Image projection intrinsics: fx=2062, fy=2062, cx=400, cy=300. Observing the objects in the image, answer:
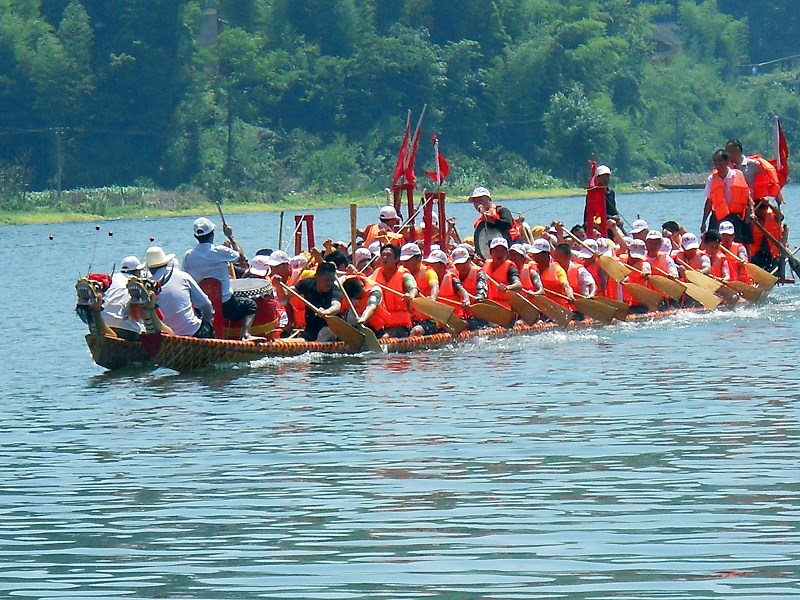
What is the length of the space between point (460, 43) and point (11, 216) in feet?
93.4

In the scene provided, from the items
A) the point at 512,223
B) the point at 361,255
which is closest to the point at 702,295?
the point at 512,223

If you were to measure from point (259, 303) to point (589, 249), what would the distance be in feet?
19.1

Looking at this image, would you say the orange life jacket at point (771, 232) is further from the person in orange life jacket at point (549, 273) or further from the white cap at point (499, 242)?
the white cap at point (499, 242)

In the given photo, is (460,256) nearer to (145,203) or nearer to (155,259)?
(155,259)

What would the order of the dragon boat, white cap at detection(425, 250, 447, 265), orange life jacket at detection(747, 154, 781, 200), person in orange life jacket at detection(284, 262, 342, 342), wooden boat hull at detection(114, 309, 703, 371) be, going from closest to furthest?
the dragon boat → wooden boat hull at detection(114, 309, 703, 371) → person in orange life jacket at detection(284, 262, 342, 342) → white cap at detection(425, 250, 447, 265) → orange life jacket at detection(747, 154, 781, 200)

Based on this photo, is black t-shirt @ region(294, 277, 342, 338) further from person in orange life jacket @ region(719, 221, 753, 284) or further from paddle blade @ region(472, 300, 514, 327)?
person in orange life jacket @ region(719, 221, 753, 284)

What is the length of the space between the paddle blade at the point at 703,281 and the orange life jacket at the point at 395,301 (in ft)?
17.5

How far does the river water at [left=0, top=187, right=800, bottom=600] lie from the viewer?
39.2 feet

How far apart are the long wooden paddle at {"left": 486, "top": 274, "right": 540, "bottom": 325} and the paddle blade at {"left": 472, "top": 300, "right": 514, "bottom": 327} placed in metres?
0.12

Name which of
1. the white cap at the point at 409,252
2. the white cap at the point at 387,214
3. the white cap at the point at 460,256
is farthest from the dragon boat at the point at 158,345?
the white cap at the point at 387,214

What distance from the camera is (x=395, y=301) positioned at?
23.9 m

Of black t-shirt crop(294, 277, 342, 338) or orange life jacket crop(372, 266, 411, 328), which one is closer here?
black t-shirt crop(294, 277, 342, 338)

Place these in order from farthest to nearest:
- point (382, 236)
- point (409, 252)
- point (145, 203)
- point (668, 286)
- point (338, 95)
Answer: point (338, 95) → point (145, 203) → point (382, 236) → point (668, 286) → point (409, 252)

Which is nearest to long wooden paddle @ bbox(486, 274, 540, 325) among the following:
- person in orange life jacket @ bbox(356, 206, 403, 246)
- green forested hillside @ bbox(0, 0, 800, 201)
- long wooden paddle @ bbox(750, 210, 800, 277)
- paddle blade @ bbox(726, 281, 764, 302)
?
person in orange life jacket @ bbox(356, 206, 403, 246)
